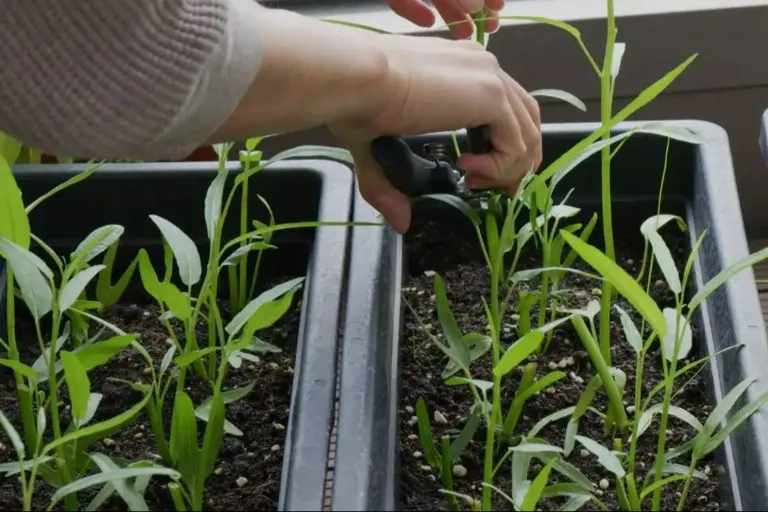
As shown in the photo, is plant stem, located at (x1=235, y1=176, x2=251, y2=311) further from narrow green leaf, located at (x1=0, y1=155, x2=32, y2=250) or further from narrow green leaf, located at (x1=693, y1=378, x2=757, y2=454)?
narrow green leaf, located at (x1=693, y1=378, x2=757, y2=454)

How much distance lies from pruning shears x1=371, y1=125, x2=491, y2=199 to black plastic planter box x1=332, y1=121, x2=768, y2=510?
52mm

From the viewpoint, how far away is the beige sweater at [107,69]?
1.45ft

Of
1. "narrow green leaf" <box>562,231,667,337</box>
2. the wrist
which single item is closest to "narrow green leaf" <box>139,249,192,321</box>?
the wrist

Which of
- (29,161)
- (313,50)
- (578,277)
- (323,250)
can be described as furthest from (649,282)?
(29,161)

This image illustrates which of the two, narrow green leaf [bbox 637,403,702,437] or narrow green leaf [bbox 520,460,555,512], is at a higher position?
narrow green leaf [bbox 637,403,702,437]

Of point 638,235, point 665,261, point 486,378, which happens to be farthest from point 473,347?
point 638,235

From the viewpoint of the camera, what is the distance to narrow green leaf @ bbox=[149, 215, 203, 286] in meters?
0.65

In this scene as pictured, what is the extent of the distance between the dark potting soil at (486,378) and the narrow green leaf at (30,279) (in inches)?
8.5

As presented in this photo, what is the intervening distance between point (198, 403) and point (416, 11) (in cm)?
30

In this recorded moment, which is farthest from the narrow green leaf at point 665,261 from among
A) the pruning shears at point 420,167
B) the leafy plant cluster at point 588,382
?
the pruning shears at point 420,167

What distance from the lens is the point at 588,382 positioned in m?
0.69

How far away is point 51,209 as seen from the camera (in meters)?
0.79

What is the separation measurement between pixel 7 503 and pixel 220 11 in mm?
313

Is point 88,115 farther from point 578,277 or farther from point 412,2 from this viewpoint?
point 578,277
